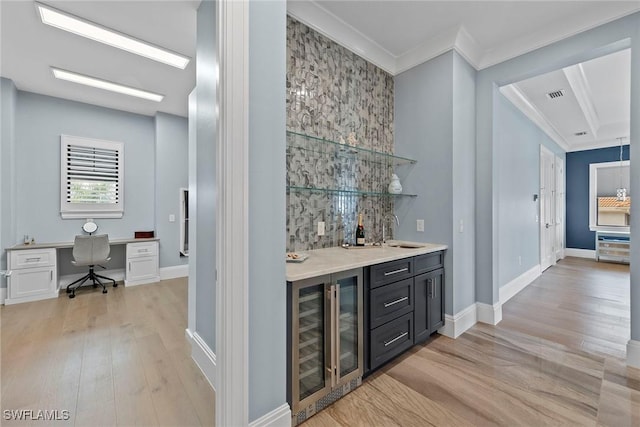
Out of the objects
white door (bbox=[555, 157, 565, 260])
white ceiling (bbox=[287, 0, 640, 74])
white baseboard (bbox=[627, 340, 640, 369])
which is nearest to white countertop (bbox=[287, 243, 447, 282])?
white baseboard (bbox=[627, 340, 640, 369])

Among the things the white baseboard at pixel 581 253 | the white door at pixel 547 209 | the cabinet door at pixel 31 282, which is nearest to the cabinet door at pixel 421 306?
the white door at pixel 547 209

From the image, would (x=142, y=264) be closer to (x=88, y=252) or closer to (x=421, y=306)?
(x=88, y=252)

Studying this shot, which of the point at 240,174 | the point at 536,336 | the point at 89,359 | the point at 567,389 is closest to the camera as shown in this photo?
the point at 240,174

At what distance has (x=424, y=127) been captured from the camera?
292 cm

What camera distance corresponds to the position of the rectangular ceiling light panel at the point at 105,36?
7.84 feet

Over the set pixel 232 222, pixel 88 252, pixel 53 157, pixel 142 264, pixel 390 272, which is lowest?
pixel 142 264

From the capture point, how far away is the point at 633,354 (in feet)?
7.15

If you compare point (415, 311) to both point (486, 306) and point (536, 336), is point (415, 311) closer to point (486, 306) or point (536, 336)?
point (486, 306)

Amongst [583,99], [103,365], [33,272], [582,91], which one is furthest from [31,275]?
[583,99]

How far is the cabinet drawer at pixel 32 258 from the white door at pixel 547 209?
803cm

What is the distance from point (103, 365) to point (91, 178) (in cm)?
350

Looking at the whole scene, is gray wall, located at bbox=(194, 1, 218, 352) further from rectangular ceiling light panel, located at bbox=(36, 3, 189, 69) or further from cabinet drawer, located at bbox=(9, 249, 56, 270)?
cabinet drawer, located at bbox=(9, 249, 56, 270)

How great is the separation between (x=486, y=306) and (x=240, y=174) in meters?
3.00

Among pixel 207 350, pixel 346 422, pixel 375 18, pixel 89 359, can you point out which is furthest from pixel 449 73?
Answer: pixel 89 359
